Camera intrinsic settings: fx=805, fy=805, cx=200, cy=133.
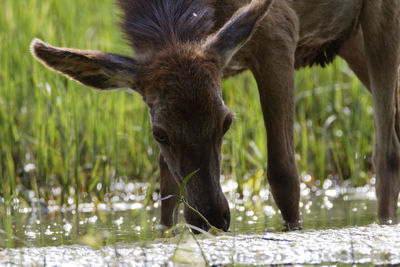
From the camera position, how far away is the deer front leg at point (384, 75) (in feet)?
21.5

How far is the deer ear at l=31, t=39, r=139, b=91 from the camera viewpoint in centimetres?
472

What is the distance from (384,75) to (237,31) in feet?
6.82

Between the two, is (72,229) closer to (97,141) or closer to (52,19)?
(97,141)

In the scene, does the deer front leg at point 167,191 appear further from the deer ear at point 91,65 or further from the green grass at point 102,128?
the deer ear at point 91,65

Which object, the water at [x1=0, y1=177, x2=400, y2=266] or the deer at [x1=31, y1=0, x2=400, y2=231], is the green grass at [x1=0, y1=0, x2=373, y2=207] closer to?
the deer at [x1=31, y1=0, x2=400, y2=231]

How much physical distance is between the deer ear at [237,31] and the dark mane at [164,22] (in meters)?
0.21

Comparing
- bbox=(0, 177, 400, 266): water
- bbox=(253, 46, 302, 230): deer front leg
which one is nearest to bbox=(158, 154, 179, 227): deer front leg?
bbox=(0, 177, 400, 266): water

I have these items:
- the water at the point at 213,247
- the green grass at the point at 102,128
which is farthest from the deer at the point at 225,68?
the green grass at the point at 102,128

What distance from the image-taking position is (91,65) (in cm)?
497

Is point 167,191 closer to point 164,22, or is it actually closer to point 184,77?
point 164,22

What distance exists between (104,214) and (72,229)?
77cm

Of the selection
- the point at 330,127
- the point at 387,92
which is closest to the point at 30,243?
the point at 387,92

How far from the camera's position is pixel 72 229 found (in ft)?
18.4

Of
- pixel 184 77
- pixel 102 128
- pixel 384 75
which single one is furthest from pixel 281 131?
pixel 102 128
